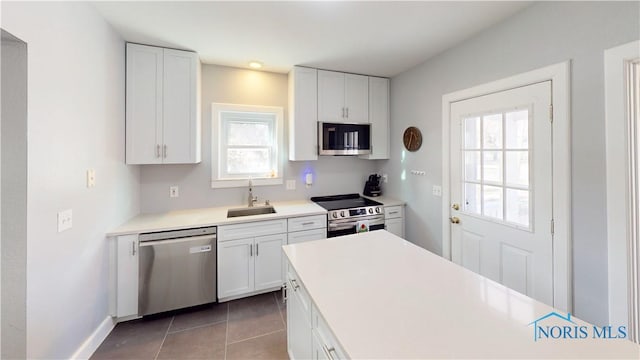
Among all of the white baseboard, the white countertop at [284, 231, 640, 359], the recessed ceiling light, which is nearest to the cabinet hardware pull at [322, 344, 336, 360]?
the white countertop at [284, 231, 640, 359]

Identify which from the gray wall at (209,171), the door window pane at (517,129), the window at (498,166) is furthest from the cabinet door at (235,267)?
the door window pane at (517,129)

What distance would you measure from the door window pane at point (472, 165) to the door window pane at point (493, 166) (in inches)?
2.5

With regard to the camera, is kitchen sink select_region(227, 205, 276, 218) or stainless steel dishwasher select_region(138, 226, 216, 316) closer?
stainless steel dishwasher select_region(138, 226, 216, 316)

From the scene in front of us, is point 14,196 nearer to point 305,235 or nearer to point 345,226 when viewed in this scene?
point 305,235

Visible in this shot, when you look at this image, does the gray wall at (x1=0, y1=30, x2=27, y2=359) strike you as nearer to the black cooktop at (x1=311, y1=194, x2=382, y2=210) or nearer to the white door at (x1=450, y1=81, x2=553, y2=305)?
the black cooktop at (x1=311, y1=194, x2=382, y2=210)

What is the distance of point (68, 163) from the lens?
60.8 inches

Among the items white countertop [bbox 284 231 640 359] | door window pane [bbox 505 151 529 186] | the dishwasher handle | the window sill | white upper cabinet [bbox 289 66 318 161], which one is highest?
white upper cabinet [bbox 289 66 318 161]

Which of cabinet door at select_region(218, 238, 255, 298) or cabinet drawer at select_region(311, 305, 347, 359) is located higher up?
cabinet drawer at select_region(311, 305, 347, 359)

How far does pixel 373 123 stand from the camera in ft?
10.8

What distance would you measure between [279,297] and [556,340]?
2.27 m

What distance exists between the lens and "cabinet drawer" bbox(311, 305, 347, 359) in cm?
82

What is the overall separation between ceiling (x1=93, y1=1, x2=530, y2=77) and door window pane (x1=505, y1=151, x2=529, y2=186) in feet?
3.54

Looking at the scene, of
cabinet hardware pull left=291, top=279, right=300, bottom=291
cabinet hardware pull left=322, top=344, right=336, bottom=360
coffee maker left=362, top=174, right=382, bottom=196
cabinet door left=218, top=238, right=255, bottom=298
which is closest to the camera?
cabinet hardware pull left=322, top=344, right=336, bottom=360

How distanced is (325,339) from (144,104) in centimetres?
256
